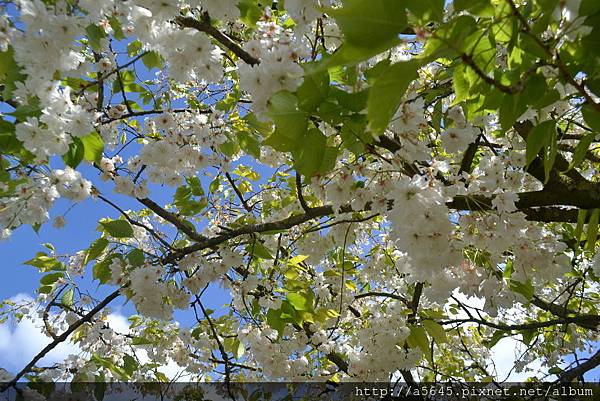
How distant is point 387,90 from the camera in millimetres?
896

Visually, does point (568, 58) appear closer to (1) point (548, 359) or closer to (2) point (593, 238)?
(2) point (593, 238)

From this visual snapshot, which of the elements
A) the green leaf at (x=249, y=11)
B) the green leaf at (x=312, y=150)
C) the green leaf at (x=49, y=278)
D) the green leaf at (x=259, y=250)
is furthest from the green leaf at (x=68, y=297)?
the green leaf at (x=312, y=150)

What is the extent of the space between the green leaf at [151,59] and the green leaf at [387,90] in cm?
194

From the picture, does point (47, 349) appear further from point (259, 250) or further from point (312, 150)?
point (312, 150)

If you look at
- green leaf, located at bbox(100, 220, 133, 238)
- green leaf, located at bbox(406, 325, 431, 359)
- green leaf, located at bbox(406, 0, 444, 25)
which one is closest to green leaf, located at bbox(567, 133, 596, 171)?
green leaf, located at bbox(406, 0, 444, 25)

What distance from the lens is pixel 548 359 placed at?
17.8 feet

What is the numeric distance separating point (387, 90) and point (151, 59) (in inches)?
78.1

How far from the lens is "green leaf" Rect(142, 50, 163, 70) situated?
2.51m

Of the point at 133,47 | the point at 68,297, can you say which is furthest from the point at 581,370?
the point at 68,297

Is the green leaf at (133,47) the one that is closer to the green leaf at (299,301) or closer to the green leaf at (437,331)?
the green leaf at (299,301)

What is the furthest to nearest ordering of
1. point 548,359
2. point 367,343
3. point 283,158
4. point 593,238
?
1. point 548,359
2. point 283,158
3. point 367,343
4. point 593,238

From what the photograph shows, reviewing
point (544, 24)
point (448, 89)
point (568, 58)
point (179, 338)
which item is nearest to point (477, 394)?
point (448, 89)

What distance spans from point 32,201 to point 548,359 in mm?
5615

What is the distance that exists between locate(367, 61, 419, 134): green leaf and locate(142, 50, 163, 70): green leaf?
194 centimetres
